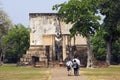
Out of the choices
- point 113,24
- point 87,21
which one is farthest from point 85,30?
point 113,24

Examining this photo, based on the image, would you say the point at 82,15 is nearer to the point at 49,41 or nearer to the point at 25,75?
the point at 49,41

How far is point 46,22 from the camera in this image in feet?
313

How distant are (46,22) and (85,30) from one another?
18.9 m

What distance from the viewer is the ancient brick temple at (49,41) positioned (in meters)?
90.0

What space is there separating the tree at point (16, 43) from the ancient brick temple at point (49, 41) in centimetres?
3512

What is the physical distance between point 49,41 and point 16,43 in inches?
1713

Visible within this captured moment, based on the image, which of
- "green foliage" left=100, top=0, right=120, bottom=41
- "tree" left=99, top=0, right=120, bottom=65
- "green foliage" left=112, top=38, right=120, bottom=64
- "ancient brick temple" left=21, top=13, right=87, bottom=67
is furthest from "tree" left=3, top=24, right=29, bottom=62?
"green foliage" left=100, top=0, right=120, bottom=41

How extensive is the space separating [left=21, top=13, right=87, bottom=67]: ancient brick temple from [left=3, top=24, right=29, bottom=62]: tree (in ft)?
115

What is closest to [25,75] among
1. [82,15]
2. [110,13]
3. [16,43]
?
[110,13]

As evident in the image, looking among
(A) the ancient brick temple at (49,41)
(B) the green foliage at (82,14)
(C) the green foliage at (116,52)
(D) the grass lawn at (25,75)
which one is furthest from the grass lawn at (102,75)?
(C) the green foliage at (116,52)

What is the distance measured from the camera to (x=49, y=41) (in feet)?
301

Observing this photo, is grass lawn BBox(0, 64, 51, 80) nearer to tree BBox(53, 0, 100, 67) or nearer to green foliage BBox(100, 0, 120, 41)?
green foliage BBox(100, 0, 120, 41)

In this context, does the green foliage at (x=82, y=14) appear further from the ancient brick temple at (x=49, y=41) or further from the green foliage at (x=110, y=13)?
the ancient brick temple at (x=49, y=41)

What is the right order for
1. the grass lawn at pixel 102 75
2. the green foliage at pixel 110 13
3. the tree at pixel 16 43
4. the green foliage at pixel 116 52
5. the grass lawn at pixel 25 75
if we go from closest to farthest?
Result: the grass lawn at pixel 102 75 → the grass lawn at pixel 25 75 → the green foliage at pixel 110 13 → the green foliage at pixel 116 52 → the tree at pixel 16 43
